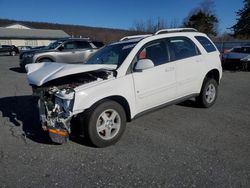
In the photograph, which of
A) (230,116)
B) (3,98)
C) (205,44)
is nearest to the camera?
(230,116)

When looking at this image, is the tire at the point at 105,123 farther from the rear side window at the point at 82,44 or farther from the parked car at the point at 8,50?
the parked car at the point at 8,50

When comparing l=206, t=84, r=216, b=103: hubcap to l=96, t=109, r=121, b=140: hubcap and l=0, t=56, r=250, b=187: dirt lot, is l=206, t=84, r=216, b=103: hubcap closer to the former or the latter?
l=0, t=56, r=250, b=187: dirt lot

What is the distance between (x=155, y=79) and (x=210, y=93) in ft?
6.71

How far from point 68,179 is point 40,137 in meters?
1.48

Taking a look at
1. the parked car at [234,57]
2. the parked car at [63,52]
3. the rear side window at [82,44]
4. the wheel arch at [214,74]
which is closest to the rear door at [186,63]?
the wheel arch at [214,74]

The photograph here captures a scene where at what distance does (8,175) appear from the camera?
3.00 metres

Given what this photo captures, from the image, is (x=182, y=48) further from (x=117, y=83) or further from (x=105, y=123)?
(x=105, y=123)

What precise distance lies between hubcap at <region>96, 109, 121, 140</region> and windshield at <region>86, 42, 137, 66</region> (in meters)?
0.91

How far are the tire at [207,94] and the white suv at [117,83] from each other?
16 centimetres

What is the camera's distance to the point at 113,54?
462 centimetres

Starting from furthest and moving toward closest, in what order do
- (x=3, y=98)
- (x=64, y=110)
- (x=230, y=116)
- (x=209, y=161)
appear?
(x=3, y=98), (x=230, y=116), (x=64, y=110), (x=209, y=161)

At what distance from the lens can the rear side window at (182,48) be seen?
4676mm

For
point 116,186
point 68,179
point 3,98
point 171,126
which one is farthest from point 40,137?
point 3,98

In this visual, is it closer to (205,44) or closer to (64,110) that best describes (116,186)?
(64,110)
